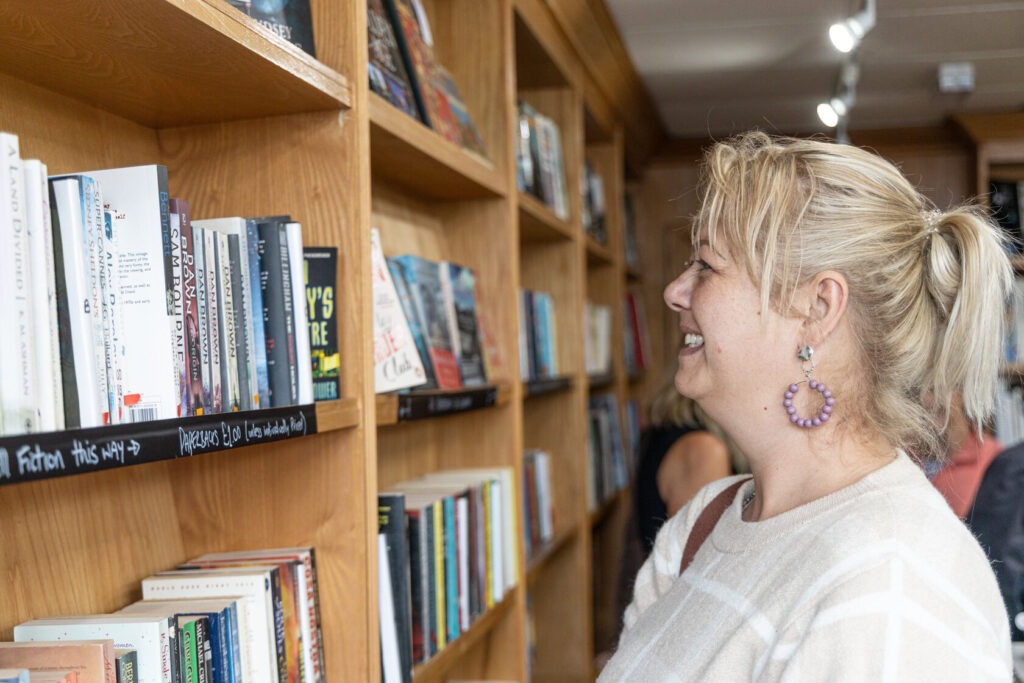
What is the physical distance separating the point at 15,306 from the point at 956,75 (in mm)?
3945

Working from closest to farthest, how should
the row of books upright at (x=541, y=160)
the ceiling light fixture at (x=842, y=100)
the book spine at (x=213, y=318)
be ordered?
the book spine at (x=213, y=318)
the row of books upright at (x=541, y=160)
the ceiling light fixture at (x=842, y=100)

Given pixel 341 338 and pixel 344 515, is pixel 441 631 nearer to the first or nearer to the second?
pixel 344 515

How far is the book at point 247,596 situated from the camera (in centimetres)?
125

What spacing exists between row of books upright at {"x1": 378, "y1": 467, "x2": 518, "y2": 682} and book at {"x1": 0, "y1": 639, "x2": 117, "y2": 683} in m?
0.59

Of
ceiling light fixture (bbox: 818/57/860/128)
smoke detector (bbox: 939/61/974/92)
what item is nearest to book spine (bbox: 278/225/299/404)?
ceiling light fixture (bbox: 818/57/860/128)

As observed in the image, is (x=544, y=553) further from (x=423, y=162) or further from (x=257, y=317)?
(x=257, y=317)

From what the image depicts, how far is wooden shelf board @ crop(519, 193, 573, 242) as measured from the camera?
2.56m

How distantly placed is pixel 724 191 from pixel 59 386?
857 mm

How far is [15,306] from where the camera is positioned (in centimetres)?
85

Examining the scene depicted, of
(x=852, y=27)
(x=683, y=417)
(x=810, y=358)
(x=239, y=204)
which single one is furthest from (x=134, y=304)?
(x=852, y=27)

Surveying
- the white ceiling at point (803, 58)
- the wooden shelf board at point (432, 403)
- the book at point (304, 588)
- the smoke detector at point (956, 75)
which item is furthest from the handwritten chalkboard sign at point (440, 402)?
the smoke detector at point (956, 75)

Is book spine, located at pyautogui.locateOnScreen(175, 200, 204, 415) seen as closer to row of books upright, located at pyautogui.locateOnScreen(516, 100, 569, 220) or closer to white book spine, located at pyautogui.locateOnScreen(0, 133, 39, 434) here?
white book spine, located at pyautogui.locateOnScreen(0, 133, 39, 434)

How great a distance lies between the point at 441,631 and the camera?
6.05ft

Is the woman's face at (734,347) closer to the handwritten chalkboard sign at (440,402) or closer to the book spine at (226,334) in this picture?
the handwritten chalkboard sign at (440,402)
